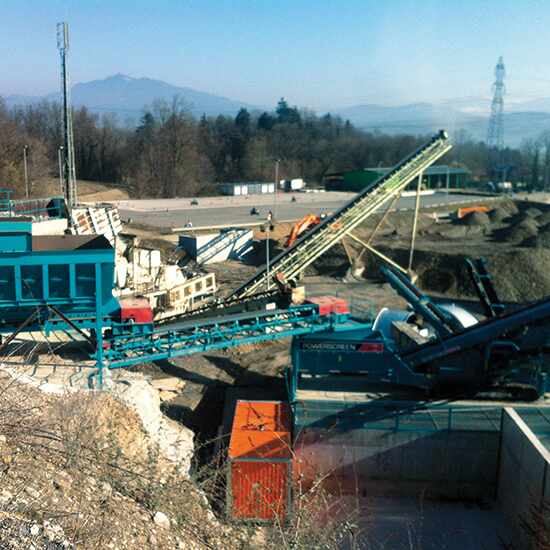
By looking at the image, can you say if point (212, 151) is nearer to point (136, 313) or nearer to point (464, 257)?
point (464, 257)

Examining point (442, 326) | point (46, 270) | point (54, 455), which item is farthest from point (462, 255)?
point (54, 455)

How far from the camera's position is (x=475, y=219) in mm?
34406

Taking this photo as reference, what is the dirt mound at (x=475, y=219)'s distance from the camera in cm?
3422

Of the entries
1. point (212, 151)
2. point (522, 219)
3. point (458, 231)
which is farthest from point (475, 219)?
point (212, 151)

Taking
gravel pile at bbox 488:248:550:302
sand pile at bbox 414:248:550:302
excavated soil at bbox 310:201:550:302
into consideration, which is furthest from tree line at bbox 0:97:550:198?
gravel pile at bbox 488:248:550:302

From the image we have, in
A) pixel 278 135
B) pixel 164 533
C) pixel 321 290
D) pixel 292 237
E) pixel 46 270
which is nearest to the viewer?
pixel 164 533

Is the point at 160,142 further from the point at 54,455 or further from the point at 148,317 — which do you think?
the point at 54,455

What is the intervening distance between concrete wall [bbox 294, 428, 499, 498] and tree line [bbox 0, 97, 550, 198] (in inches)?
1652

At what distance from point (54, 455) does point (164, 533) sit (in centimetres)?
113

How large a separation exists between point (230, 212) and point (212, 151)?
30712 millimetres

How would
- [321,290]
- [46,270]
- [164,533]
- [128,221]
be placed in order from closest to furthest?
[164,533] → [46,270] → [321,290] → [128,221]

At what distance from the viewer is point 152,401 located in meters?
10.3

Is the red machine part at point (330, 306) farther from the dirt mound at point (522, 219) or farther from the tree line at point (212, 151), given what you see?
the tree line at point (212, 151)

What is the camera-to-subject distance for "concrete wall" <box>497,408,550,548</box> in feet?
26.7
